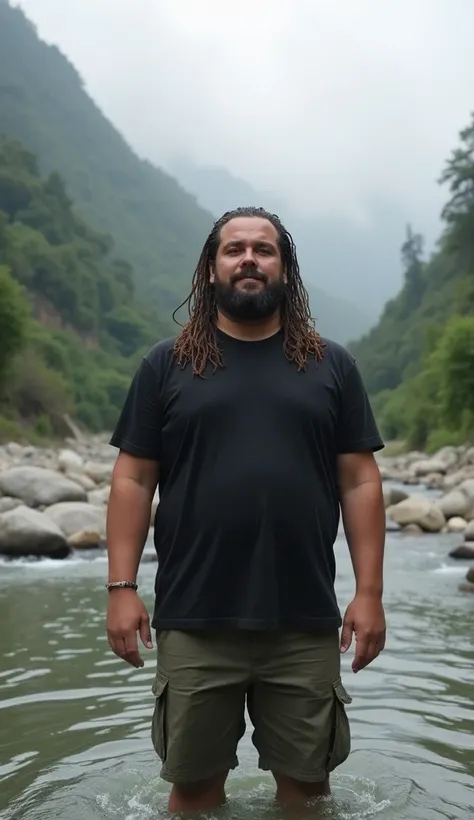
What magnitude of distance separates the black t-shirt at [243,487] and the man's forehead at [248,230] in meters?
0.39

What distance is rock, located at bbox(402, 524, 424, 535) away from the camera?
1557 cm

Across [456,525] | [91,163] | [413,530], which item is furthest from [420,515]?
[91,163]

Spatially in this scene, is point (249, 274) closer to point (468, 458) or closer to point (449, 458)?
point (468, 458)

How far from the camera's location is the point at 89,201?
540ft

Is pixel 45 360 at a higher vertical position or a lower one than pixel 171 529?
higher

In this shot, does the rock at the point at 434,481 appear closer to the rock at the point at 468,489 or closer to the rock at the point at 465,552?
the rock at the point at 468,489

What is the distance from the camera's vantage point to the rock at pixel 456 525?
15.8 meters

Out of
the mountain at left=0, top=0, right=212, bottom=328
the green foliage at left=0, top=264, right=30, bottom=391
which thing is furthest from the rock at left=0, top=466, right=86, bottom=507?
the mountain at left=0, top=0, right=212, bottom=328

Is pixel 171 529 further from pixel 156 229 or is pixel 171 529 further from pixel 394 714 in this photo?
pixel 156 229

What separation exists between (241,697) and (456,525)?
43.3 ft

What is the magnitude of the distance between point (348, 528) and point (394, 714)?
237cm

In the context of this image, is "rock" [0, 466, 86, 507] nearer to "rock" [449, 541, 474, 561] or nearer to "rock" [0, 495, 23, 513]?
"rock" [0, 495, 23, 513]

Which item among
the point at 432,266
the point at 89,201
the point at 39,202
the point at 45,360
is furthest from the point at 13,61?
the point at 45,360

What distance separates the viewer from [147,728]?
5.02 metres
